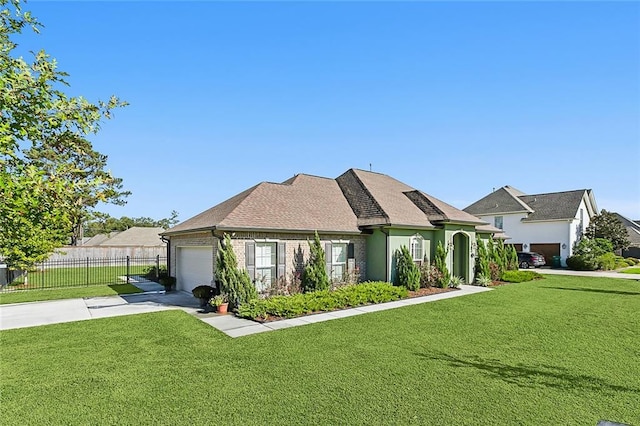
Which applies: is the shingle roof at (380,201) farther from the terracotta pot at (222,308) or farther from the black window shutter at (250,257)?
the terracotta pot at (222,308)

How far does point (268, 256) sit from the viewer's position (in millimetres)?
13023

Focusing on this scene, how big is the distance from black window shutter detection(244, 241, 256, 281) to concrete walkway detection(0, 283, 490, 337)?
201 centimetres

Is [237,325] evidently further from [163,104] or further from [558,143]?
[558,143]

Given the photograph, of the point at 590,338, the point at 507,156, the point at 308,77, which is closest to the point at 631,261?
the point at 507,156

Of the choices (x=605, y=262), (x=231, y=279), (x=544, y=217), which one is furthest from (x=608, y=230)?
(x=231, y=279)

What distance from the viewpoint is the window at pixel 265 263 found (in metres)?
12.7

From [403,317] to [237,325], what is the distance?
492cm

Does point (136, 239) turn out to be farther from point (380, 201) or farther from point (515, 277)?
point (515, 277)

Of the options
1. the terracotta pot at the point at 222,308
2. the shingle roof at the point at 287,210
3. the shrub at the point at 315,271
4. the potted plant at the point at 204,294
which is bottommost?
the terracotta pot at the point at 222,308

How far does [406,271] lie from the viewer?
15.2 metres

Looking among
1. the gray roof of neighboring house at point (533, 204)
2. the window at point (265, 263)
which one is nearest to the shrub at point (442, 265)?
the window at point (265, 263)

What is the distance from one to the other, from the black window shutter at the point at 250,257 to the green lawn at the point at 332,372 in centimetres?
281

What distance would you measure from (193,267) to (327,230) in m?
5.95

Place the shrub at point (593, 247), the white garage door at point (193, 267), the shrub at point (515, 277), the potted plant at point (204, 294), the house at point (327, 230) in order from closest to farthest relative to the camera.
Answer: the potted plant at point (204, 294), the house at point (327, 230), the white garage door at point (193, 267), the shrub at point (515, 277), the shrub at point (593, 247)
